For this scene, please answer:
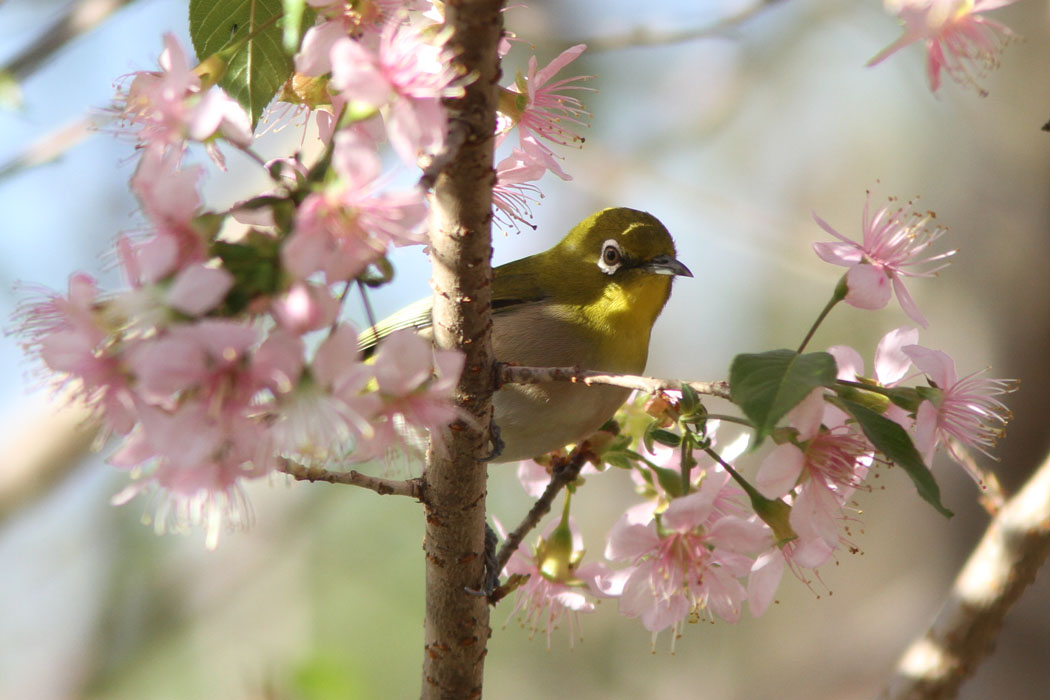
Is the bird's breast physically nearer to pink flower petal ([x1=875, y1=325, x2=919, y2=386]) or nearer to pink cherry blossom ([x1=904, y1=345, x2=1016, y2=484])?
pink flower petal ([x1=875, y1=325, x2=919, y2=386])

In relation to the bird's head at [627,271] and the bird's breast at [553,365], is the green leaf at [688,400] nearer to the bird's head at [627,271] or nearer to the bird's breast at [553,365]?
the bird's breast at [553,365]

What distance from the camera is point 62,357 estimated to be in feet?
4.50

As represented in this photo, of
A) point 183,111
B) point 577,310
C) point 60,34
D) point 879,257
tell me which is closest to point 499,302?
point 577,310

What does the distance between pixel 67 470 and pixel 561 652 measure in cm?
486

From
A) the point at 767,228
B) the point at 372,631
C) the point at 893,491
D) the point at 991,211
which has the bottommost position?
the point at 372,631

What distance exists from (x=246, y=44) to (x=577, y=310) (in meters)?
1.78

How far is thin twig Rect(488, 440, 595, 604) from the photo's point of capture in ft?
8.09

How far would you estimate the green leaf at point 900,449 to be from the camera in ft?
5.01

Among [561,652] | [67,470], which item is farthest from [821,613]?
[67,470]

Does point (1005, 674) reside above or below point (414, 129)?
below

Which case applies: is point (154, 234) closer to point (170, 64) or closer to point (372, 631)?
point (170, 64)

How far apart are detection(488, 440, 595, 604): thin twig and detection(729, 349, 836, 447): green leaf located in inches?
41.6

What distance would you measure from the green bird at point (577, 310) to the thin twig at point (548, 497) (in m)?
0.15

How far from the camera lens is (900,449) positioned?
5.12ft
